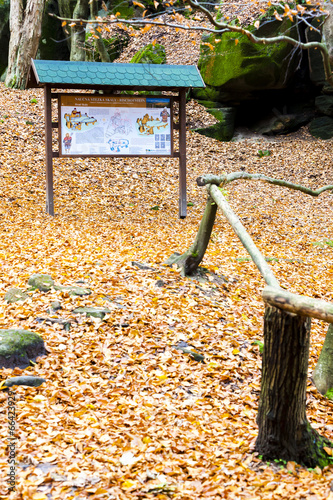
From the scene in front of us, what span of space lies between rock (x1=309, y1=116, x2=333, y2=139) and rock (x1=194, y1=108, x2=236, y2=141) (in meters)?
2.85

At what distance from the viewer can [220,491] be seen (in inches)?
112

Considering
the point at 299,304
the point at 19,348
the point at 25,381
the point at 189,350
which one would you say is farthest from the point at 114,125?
the point at 299,304

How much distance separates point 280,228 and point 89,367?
6.84 m

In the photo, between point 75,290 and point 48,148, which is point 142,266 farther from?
point 48,148

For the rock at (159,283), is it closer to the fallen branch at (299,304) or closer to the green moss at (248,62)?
the fallen branch at (299,304)

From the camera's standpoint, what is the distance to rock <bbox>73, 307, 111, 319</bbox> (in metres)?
4.98

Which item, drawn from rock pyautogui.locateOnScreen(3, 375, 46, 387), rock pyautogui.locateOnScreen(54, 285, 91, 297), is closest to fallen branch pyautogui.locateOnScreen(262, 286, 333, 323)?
rock pyautogui.locateOnScreen(3, 375, 46, 387)

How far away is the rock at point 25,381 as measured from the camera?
12.3 feet

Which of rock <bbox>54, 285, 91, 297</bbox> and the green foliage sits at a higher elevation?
the green foliage

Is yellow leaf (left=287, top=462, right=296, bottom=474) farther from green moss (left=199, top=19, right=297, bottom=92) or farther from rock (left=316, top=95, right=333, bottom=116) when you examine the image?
rock (left=316, top=95, right=333, bottom=116)

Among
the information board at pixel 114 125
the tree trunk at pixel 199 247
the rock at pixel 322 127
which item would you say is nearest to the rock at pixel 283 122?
the rock at pixel 322 127

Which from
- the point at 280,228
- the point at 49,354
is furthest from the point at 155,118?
the point at 49,354

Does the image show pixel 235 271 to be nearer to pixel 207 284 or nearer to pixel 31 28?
pixel 207 284

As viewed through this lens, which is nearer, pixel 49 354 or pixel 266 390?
pixel 266 390
